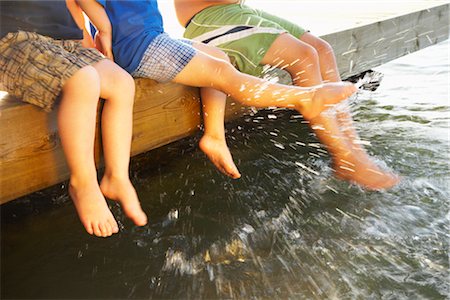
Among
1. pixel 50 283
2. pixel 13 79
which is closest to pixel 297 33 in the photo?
pixel 13 79

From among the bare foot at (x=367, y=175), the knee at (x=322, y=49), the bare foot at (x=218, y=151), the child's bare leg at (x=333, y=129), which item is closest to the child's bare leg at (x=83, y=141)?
the bare foot at (x=218, y=151)

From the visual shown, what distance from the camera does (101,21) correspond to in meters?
1.90

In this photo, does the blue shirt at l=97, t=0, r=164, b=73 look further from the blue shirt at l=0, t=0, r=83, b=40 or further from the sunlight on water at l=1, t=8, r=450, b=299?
the sunlight on water at l=1, t=8, r=450, b=299

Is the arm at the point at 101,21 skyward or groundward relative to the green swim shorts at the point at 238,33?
skyward

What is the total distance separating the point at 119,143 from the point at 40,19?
45cm

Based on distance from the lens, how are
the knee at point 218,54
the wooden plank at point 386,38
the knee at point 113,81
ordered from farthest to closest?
the wooden plank at point 386,38
the knee at point 218,54
the knee at point 113,81

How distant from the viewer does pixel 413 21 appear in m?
3.81

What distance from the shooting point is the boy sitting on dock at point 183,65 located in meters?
2.00

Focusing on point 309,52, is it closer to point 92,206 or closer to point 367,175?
point 367,175

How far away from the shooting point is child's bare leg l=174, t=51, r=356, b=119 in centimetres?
204

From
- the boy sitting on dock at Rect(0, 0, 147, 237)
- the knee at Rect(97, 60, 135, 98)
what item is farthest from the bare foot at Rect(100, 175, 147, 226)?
the knee at Rect(97, 60, 135, 98)

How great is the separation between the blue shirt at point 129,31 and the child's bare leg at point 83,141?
0.30m

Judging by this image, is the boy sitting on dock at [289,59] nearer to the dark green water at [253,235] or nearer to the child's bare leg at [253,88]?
the dark green water at [253,235]

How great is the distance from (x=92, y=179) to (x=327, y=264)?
2.64 ft
